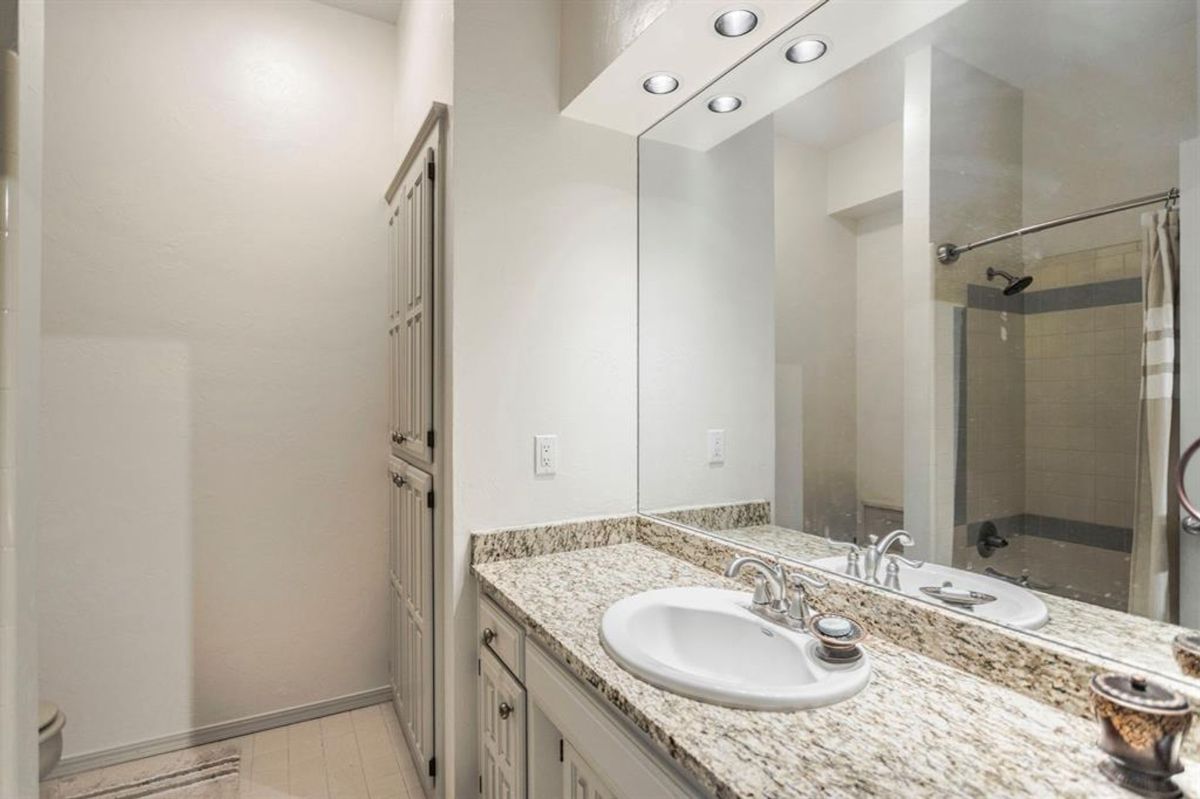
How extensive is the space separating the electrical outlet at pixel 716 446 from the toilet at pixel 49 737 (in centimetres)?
213

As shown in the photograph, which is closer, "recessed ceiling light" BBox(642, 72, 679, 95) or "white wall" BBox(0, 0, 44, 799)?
"white wall" BBox(0, 0, 44, 799)

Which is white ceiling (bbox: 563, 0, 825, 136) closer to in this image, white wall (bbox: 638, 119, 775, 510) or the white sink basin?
Result: white wall (bbox: 638, 119, 775, 510)

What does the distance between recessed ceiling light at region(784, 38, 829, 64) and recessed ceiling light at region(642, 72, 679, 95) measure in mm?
321

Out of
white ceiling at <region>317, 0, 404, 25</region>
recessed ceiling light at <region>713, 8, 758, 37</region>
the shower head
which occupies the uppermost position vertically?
white ceiling at <region>317, 0, 404, 25</region>

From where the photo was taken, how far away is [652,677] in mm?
1006

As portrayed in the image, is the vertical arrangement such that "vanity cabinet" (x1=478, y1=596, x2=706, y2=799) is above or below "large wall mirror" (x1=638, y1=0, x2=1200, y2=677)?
below

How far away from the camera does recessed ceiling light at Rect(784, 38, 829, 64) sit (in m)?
1.41

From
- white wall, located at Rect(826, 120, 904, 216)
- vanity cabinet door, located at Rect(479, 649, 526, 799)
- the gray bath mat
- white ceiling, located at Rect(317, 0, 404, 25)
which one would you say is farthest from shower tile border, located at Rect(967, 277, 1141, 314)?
the gray bath mat

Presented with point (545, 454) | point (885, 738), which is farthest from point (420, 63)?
point (885, 738)

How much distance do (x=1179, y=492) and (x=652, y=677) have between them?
2.75 feet

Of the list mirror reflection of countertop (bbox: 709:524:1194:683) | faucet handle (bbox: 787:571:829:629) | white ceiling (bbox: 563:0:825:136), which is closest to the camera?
mirror reflection of countertop (bbox: 709:524:1194:683)

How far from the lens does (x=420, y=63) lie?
2.03m

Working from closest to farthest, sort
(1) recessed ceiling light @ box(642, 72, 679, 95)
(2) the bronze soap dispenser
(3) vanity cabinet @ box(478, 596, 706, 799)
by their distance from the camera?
(2) the bronze soap dispenser, (3) vanity cabinet @ box(478, 596, 706, 799), (1) recessed ceiling light @ box(642, 72, 679, 95)

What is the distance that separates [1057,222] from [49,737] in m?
2.85
